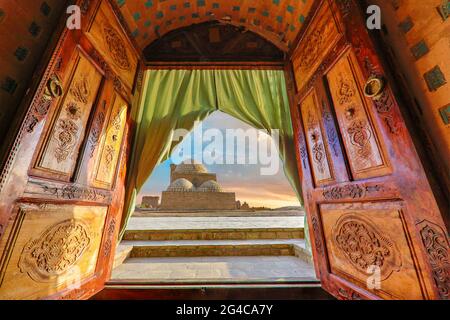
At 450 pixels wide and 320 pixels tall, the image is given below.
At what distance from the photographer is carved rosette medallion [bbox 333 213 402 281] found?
3.72 feet

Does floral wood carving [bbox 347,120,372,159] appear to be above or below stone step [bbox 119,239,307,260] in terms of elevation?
above

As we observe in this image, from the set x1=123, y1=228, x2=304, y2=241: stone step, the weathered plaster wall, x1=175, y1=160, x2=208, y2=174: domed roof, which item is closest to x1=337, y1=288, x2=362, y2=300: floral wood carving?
the weathered plaster wall

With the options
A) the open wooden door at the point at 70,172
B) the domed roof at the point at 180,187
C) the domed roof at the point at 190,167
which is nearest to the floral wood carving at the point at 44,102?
Answer: the open wooden door at the point at 70,172

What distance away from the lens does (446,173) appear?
0.93 m

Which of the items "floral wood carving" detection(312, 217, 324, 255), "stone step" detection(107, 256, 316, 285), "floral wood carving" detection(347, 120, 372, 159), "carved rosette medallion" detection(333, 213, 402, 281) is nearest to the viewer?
"carved rosette medallion" detection(333, 213, 402, 281)

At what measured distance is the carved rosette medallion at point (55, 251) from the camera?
108cm

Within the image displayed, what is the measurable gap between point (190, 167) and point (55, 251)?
1838cm

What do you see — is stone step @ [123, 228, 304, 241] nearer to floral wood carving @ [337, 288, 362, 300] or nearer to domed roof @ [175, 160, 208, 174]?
floral wood carving @ [337, 288, 362, 300]

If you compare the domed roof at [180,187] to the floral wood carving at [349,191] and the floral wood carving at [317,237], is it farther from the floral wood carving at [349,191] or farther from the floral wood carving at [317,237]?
the floral wood carving at [349,191]

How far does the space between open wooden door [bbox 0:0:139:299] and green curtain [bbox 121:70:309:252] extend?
43 cm

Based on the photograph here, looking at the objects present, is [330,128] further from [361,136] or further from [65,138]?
[65,138]

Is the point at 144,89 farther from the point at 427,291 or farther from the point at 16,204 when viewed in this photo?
the point at 427,291

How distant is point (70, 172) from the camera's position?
1.32m
